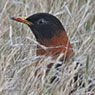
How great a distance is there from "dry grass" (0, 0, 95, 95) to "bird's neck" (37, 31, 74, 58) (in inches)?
3.1

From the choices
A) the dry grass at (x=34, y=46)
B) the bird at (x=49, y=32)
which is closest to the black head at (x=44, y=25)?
the bird at (x=49, y=32)

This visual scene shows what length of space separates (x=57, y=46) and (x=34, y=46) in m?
0.48

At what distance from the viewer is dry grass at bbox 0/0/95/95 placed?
133 inches

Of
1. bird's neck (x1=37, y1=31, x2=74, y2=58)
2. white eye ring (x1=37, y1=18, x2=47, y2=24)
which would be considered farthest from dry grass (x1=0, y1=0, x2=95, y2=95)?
white eye ring (x1=37, y1=18, x2=47, y2=24)

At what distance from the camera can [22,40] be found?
4543 mm

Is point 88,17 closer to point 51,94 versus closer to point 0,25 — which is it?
point 0,25

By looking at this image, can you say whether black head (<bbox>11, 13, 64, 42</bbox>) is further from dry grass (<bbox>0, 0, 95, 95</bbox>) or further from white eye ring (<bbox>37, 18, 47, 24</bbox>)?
dry grass (<bbox>0, 0, 95, 95</bbox>)

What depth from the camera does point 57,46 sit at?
157 inches

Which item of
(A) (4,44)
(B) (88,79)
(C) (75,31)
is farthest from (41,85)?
(C) (75,31)

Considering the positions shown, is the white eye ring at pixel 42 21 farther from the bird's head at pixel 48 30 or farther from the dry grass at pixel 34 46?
the dry grass at pixel 34 46

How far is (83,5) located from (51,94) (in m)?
1.86

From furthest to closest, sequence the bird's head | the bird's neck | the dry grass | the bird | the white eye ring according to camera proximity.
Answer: the white eye ring, the bird's head, the bird, the bird's neck, the dry grass

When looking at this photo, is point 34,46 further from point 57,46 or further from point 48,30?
point 57,46

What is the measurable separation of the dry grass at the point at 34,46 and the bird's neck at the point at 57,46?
8 centimetres
